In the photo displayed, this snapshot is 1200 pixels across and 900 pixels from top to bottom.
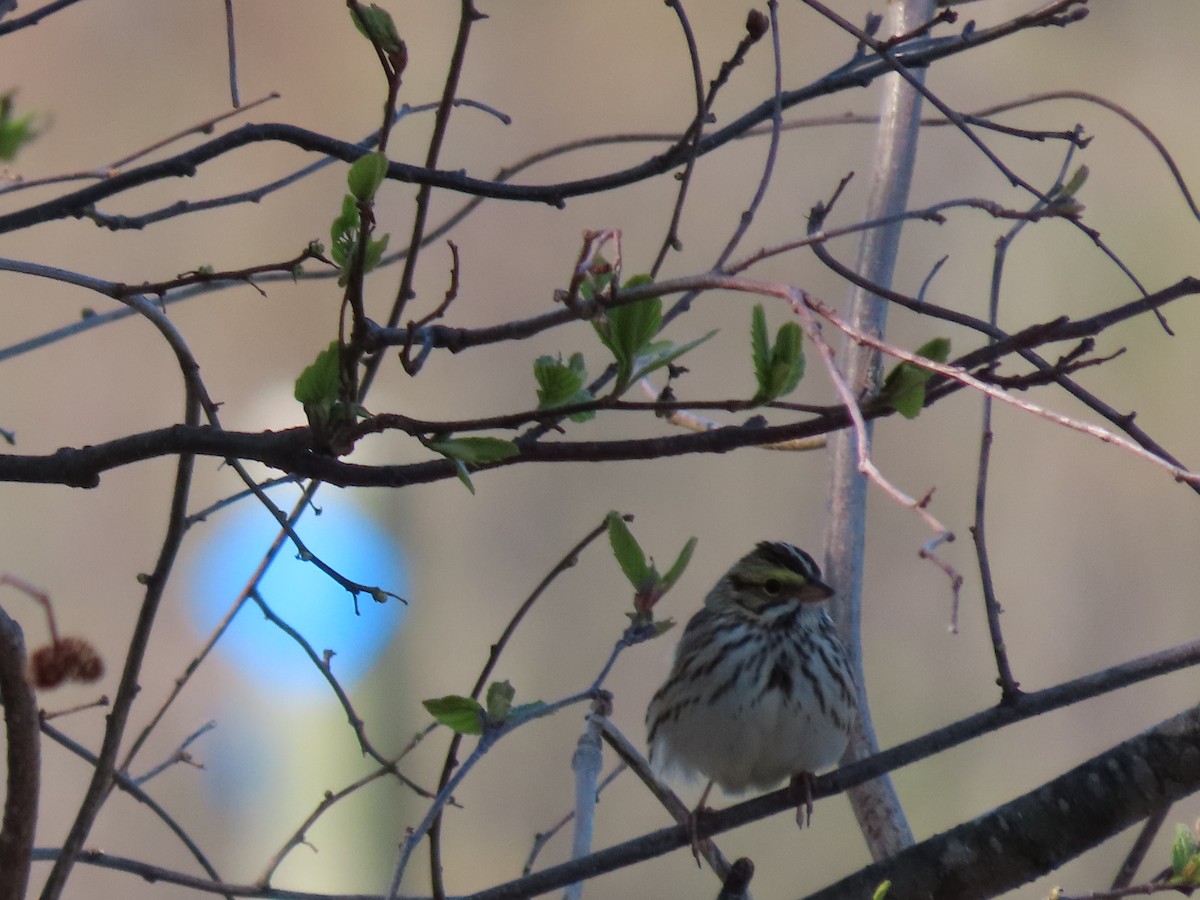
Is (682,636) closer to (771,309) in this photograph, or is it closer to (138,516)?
(771,309)

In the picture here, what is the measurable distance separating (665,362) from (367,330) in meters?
0.12

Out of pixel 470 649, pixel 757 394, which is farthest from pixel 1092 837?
pixel 470 649

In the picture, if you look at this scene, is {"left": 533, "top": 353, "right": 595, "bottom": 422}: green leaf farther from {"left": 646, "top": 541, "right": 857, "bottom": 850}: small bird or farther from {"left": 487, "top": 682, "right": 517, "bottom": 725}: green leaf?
{"left": 646, "top": 541, "right": 857, "bottom": 850}: small bird

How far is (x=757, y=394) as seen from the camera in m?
0.57

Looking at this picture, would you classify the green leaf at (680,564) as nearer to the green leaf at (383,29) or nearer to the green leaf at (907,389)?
the green leaf at (907,389)

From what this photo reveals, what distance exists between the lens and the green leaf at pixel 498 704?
72cm

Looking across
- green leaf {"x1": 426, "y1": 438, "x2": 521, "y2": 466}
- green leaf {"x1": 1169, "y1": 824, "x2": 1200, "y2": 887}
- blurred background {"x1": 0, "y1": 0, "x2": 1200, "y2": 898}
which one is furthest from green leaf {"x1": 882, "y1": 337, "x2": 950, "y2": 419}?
blurred background {"x1": 0, "y1": 0, "x2": 1200, "y2": 898}

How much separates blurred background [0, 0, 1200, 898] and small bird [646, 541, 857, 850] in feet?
2.54

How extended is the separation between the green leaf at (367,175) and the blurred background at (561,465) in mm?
1678

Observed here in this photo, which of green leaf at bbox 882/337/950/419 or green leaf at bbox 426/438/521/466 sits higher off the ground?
green leaf at bbox 426/438/521/466

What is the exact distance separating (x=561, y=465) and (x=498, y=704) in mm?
1688

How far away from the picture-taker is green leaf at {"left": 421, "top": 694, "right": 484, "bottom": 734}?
0.72m

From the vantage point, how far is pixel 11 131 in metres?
0.71

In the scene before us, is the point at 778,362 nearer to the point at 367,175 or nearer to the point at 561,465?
the point at 367,175
